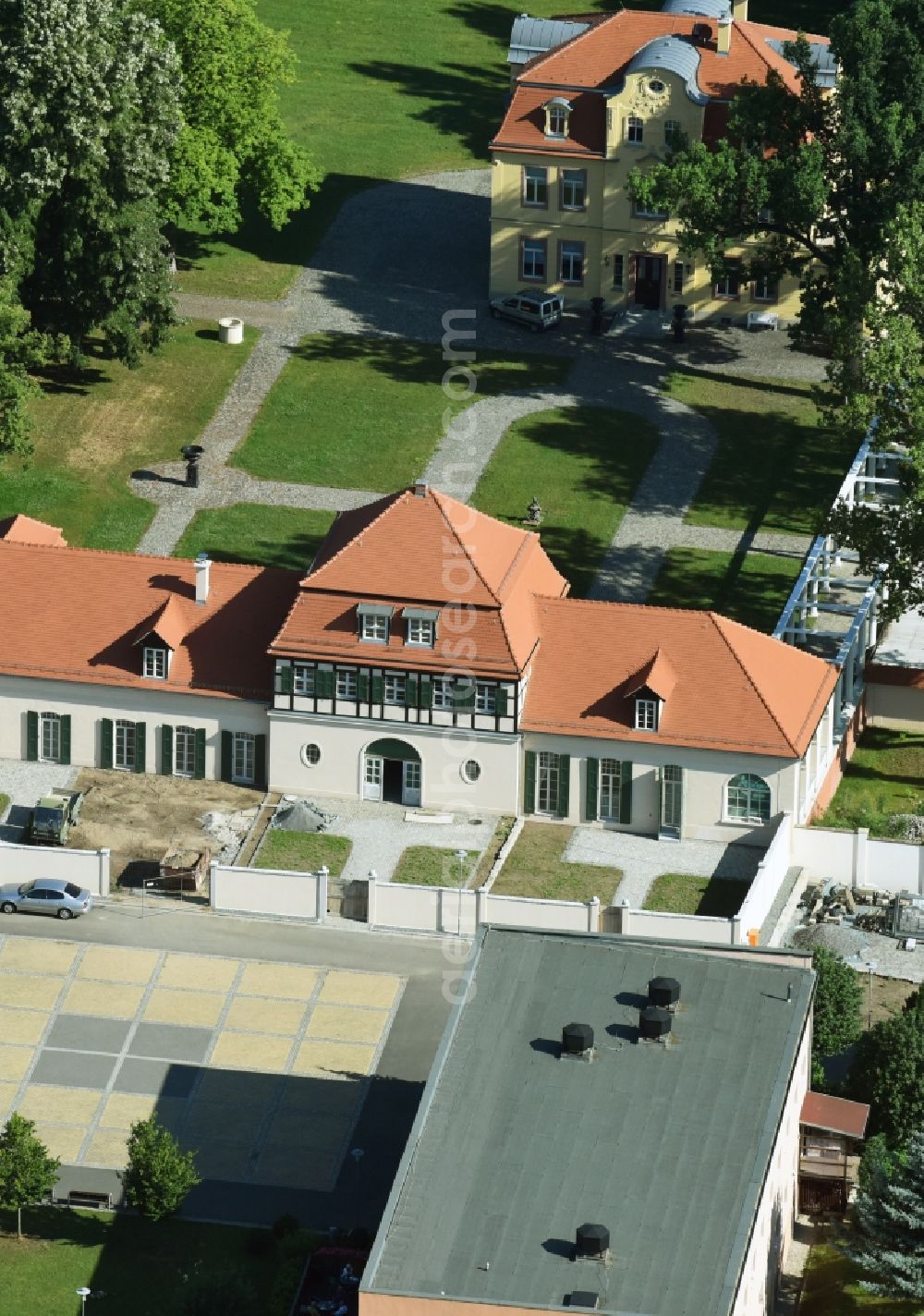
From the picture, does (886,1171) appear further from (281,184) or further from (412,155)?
(412,155)

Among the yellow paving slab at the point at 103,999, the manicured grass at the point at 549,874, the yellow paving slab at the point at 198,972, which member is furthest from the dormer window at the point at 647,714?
the yellow paving slab at the point at 103,999

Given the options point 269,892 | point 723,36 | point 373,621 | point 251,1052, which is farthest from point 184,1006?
point 723,36

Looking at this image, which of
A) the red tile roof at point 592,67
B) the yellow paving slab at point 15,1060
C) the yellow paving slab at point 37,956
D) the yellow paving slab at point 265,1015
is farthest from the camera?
the red tile roof at point 592,67

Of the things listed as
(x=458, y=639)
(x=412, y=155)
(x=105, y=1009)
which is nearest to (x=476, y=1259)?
(x=105, y=1009)

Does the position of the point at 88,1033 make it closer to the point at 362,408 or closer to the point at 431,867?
the point at 431,867

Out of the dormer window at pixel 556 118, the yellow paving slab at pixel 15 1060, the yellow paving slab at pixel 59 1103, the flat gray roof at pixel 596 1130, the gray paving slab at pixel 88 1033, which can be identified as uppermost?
the dormer window at pixel 556 118

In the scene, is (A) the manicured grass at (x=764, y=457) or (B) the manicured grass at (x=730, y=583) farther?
(A) the manicured grass at (x=764, y=457)

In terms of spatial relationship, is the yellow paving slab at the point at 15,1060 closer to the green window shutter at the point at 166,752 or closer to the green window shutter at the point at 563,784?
the green window shutter at the point at 166,752
